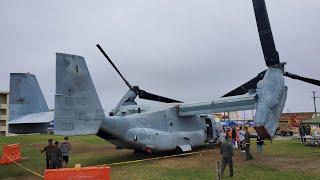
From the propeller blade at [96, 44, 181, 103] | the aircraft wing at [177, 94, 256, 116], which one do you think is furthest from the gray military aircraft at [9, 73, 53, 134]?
the aircraft wing at [177, 94, 256, 116]

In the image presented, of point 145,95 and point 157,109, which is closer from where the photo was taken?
point 157,109

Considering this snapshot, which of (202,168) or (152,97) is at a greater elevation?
(152,97)

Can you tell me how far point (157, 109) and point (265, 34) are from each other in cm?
813

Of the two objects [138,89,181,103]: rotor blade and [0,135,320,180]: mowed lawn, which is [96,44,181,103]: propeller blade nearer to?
[138,89,181,103]: rotor blade

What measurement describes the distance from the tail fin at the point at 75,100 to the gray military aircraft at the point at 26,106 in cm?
337

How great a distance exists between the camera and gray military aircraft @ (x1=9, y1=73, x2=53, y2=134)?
21.2 m

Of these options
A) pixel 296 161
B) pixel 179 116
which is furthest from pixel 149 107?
pixel 296 161

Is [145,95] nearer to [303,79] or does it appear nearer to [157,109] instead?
[157,109]

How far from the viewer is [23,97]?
22.9 metres

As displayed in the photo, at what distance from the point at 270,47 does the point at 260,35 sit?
86cm

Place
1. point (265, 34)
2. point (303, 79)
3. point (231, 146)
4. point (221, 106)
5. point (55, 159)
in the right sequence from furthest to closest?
point (221, 106) < point (303, 79) < point (265, 34) < point (55, 159) < point (231, 146)

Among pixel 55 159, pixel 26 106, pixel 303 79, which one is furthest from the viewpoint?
pixel 26 106

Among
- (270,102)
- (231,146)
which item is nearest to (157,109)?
(270,102)

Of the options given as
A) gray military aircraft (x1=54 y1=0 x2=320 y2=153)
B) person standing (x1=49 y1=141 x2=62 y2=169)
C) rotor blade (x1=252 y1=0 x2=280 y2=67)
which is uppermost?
rotor blade (x1=252 y1=0 x2=280 y2=67)
